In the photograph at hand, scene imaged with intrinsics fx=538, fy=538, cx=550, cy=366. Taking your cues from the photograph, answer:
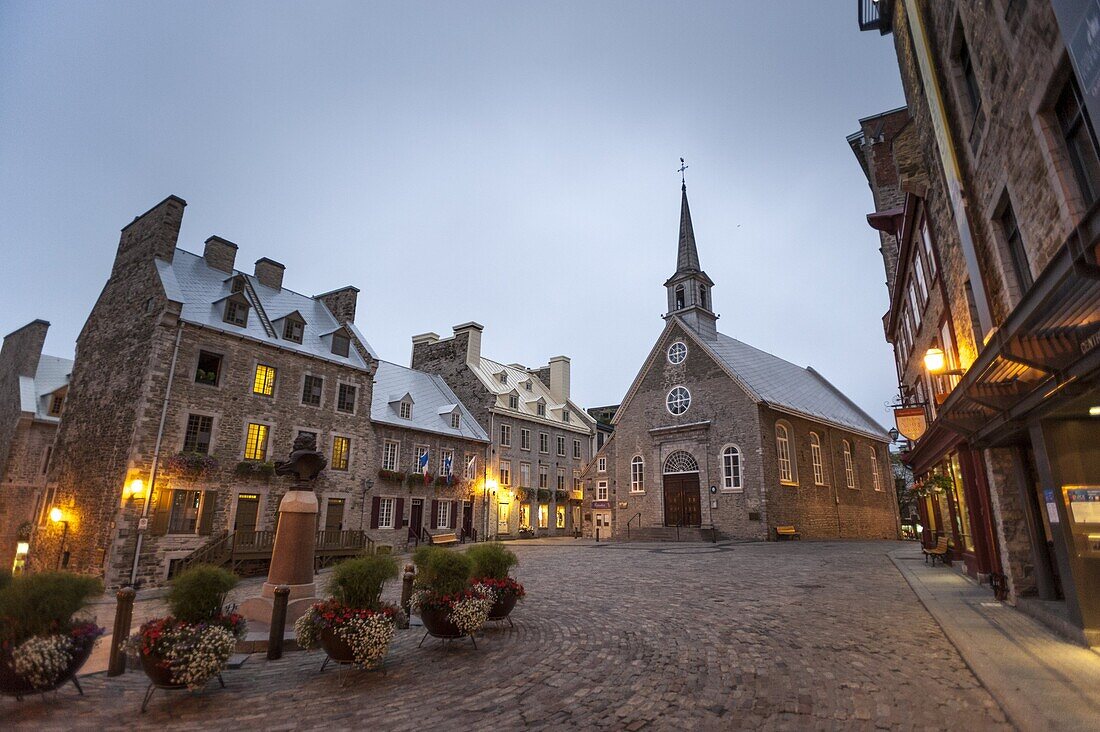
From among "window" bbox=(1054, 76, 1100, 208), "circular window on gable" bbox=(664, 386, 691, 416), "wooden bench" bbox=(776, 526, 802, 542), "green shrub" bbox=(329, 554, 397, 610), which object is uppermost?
"circular window on gable" bbox=(664, 386, 691, 416)

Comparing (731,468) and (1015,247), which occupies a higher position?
(1015,247)

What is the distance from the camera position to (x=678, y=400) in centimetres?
3300

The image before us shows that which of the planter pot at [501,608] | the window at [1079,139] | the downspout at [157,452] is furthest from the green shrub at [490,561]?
the downspout at [157,452]

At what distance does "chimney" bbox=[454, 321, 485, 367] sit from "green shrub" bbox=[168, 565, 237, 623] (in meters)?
33.2

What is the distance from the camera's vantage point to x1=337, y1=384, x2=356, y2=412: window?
86.4 ft

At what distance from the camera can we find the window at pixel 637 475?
3291 centimetres

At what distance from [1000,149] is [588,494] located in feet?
99.1

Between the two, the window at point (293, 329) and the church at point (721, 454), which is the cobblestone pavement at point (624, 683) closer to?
the church at point (721, 454)

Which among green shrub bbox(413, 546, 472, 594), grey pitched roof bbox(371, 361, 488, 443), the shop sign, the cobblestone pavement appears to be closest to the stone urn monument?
the cobblestone pavement

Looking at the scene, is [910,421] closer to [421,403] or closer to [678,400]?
[678,400]

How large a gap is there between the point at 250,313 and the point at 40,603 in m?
21.1

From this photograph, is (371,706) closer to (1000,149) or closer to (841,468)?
(1000,149)

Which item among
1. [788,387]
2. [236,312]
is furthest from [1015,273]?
[788,387]

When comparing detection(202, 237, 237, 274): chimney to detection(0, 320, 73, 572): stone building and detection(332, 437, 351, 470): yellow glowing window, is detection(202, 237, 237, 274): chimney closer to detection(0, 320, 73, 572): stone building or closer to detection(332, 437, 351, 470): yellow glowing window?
detection(332, 437, 351, 470): yellow glowing window
